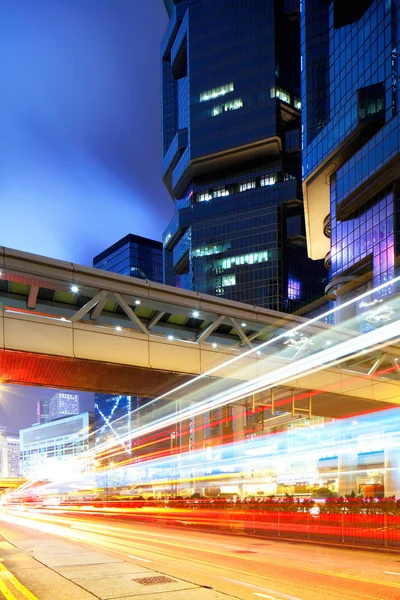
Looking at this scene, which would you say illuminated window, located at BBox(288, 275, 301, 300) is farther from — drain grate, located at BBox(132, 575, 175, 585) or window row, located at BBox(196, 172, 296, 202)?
drain grate, located at BBox(132, 575, 175, 585)

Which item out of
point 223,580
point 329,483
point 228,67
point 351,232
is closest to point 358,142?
point 351,232

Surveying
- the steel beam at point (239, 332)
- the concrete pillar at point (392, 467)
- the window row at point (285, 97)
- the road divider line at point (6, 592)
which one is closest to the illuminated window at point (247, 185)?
the window row at point (285, 97)

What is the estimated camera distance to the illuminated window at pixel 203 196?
15900cm

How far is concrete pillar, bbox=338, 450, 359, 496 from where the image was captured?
195ft

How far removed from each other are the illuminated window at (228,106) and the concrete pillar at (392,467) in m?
123

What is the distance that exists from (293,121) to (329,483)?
11145 cm

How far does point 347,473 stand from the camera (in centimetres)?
6278

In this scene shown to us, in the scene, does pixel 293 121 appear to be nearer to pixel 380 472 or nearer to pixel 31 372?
pixel 380 472

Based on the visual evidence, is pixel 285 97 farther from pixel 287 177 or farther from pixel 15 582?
pixel 15 582

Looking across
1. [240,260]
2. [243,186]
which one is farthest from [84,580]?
[243,186]

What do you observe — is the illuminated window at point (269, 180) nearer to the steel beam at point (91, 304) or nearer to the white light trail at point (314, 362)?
the white light trail at point (314, 362)

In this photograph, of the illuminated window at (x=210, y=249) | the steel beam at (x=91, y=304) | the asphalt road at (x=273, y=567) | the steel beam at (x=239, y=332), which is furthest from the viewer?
the illuminated window at (x=210, y=249)

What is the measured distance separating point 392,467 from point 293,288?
99409 millimetres

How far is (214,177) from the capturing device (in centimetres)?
16062
